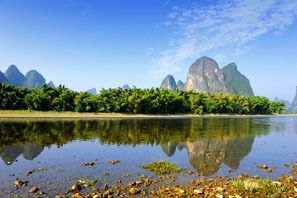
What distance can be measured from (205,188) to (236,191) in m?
1.97

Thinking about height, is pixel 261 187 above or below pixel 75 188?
above

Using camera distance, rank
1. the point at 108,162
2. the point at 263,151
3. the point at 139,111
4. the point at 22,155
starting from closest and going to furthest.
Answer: the point at 108,162 → the point at 22,155 → the point at 263,151 → the point at 139,111

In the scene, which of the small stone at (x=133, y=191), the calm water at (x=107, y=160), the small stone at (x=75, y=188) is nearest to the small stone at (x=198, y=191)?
the calm water at (x=107, y=160)

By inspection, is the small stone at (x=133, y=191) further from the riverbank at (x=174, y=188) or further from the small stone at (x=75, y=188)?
the small stone at (x=75, y=188)

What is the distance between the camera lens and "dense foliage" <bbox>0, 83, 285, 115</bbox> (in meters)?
93.0

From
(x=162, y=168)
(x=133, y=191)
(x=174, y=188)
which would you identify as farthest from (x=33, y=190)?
(x=162, y=168)

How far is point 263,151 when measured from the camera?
29859 mm

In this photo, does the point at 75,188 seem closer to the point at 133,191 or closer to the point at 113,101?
the point at 133,191

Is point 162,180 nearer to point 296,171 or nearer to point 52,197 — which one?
point 52,197

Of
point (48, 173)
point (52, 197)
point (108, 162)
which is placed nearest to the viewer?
point (52, 197)

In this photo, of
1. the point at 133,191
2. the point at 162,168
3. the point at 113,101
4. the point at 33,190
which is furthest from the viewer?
the point at 113,101

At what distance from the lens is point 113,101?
109125 millimetres

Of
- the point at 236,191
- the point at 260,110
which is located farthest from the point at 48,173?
the point at 260,110

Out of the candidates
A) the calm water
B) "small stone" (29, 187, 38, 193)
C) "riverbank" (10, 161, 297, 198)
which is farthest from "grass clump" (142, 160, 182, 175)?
"small stone" (29, 187, 38, 193)
